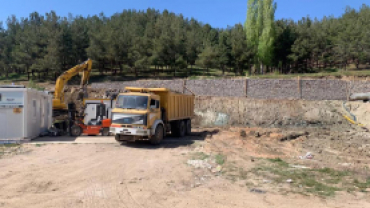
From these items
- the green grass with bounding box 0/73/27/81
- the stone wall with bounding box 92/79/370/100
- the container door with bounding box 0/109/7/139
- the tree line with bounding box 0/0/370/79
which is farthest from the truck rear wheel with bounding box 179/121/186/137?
the green grass with bounding box 0/73/27/81

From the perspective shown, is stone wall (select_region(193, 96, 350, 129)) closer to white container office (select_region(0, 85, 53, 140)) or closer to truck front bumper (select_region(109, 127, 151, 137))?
truck front bumper (select_region(109, 127, 151, 137))

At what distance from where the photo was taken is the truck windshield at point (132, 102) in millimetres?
13398

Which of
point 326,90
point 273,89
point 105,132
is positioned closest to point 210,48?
point 273,89

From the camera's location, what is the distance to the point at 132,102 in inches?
531

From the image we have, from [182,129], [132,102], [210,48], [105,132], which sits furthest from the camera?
[210,48]

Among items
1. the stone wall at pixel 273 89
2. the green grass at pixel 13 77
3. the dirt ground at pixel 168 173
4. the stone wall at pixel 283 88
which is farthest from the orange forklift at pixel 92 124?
the green grass at pixel 13 77

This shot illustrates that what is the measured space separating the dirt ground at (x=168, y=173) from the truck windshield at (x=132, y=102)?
2.01 metres

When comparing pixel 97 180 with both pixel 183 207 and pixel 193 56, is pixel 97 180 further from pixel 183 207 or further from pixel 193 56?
pixel 193 56

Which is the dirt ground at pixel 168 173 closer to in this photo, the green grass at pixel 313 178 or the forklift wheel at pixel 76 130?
the green grass at pixel 313 178

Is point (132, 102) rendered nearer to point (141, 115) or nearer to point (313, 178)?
point (141, 115)

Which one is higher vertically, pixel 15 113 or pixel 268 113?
pixel 15 113

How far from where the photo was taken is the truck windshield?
527 inches

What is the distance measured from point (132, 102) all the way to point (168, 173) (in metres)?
5.34

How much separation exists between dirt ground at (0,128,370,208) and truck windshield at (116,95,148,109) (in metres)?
2.01
